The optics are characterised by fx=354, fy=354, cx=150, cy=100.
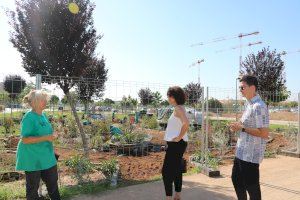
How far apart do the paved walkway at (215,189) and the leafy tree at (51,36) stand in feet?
7.33

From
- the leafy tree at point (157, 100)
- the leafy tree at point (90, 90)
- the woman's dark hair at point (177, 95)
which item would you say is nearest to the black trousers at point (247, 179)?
the woman's dark hair at point (177, 95)

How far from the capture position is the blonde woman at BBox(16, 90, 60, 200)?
3975 mm

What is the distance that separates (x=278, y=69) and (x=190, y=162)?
13.1 m

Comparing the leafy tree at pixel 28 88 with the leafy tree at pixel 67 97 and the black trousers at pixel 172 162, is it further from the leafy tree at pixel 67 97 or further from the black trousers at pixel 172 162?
the black trousers at pixel 172 162

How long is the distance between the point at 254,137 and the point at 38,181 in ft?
8.41

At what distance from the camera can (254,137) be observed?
412 centimetres

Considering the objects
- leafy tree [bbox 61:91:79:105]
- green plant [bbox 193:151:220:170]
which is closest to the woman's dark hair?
leafy tree [bbox 61:91:79:105]

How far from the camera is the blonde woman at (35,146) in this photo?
156 inches

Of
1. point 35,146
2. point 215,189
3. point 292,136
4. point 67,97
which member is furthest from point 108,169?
point 292,136

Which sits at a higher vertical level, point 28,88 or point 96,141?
point 28,88

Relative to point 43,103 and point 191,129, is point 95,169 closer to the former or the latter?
point 43,103

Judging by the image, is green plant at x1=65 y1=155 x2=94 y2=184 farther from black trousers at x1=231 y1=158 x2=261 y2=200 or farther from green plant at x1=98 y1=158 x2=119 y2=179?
black trousers at x1=231 y1=158 x2=261 y2=200

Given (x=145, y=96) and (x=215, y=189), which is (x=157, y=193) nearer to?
(x=215, y=189)

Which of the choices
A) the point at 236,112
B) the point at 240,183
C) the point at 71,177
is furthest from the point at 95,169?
the point at 236,112
